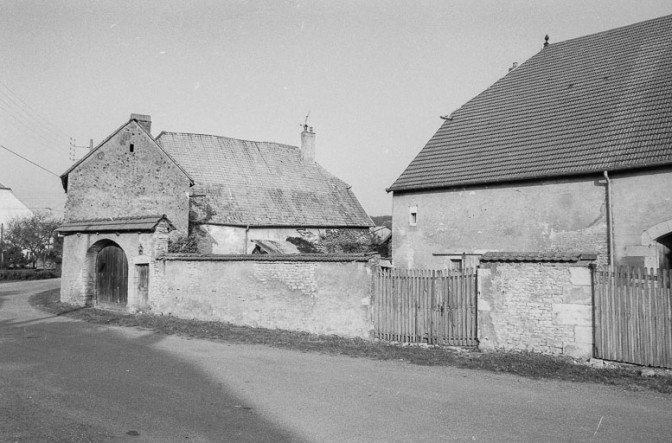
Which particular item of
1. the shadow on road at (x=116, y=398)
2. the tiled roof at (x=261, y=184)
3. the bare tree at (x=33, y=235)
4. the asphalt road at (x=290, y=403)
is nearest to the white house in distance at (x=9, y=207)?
the bare tree at (x=33, y=235)

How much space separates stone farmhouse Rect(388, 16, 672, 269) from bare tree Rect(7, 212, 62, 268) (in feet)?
140

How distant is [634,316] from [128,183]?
17.7 m

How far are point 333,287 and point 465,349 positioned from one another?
149 inches

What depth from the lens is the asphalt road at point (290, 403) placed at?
5949 millimetres

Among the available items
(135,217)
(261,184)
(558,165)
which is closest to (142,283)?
(135,217)

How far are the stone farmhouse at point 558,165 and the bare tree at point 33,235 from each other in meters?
42.8

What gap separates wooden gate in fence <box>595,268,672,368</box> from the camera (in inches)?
363

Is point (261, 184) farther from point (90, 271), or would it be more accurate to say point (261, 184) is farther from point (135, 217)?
point (90, 271)

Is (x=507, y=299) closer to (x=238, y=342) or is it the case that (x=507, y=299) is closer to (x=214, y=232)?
(x=238, y=342)

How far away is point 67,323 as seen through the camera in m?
16.2

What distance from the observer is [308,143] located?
3569 cm

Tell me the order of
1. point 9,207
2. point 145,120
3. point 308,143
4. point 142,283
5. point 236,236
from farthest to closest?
point 9,207, point 308,143, point 236,236, point 145,120, point 142,283

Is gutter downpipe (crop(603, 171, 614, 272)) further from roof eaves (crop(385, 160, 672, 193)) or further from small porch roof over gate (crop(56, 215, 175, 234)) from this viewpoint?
small porch roof over gate (crop(56, 215, 175, 234))

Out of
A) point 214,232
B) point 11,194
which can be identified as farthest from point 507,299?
point 11,194
